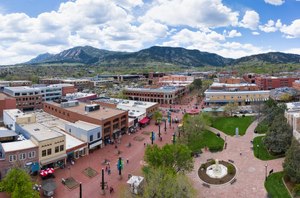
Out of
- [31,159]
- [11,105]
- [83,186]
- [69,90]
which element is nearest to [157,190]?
[83,186]

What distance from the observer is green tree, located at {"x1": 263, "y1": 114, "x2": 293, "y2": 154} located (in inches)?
1877

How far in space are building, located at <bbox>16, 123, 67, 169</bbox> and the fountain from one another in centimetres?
2707

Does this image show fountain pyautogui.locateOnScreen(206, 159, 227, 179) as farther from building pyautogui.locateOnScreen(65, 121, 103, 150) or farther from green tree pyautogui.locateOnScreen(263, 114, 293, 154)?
building pyautogui.locateOnScreen(65, 121, 103, 150)

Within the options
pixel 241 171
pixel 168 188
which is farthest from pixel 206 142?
pixel 168 188

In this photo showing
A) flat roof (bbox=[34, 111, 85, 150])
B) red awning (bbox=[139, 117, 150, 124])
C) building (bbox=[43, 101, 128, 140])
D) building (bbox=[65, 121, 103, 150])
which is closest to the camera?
flat roof (bbox=[34, 111, 85, 150])

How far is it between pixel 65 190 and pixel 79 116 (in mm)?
28483

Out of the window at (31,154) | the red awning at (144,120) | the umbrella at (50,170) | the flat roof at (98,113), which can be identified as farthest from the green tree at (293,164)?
the red awning at (144,120)

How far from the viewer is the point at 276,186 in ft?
122

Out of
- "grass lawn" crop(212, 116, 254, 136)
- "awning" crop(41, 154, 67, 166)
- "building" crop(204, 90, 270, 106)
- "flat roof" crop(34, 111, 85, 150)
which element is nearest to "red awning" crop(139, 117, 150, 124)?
"grass lawn" crop(212, 116, 254, 136)

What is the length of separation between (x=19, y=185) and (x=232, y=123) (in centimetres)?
5974

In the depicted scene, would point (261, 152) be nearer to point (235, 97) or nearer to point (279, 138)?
point (279, 138)

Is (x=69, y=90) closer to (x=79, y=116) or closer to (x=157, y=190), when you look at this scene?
(x=79, y=116)

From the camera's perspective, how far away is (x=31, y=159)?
139 ft

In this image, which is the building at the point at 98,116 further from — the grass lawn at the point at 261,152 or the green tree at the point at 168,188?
the grass lawn at the point at 261,152
